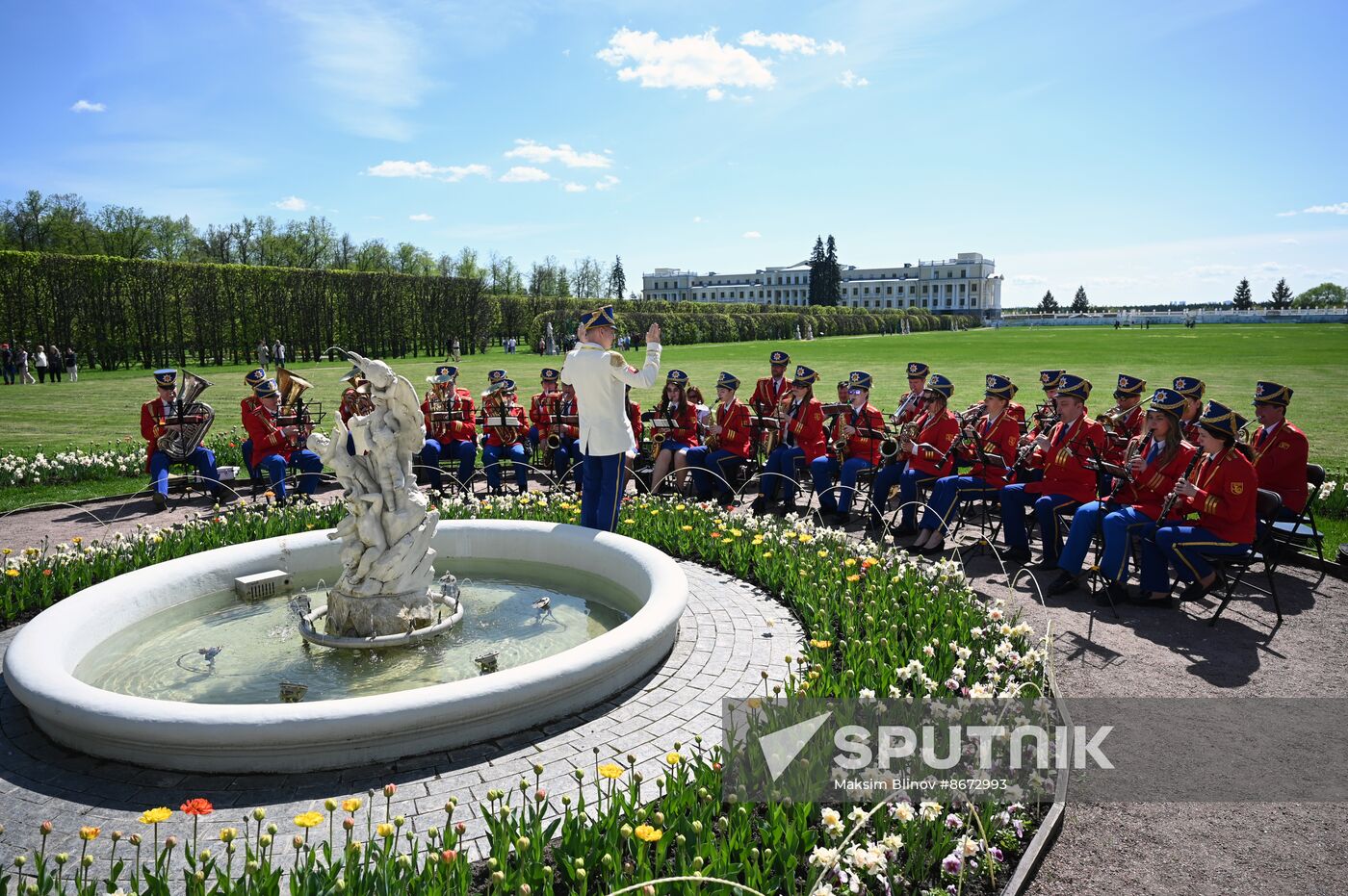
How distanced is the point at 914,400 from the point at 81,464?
13533 millimetres

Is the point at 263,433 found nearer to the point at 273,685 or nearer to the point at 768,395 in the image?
the point at 273,685

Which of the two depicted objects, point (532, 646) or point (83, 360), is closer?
point (532, 646)

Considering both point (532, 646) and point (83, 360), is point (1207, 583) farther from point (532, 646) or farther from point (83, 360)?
point (83, 360)

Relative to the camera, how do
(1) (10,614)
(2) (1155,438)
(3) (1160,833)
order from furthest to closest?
(2) (1155,438) < (1) (10,614) < (3) (1160,833)

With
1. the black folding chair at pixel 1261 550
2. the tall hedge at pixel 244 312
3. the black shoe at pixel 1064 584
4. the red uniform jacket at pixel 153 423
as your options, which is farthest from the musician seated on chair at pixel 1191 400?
the tall hedge at pixel 244 312

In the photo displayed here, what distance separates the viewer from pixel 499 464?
12367 millimetres

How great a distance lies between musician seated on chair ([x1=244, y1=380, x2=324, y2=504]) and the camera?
38.5 ft

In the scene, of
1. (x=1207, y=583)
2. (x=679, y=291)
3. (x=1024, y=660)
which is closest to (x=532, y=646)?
(x=1024, y=660)

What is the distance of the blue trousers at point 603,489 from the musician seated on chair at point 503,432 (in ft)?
13.2

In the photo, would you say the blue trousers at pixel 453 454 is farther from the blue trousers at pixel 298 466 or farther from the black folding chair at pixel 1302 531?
the black folding chair at pixel 1302 531

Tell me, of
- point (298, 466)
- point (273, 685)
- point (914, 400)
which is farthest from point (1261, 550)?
point (298, 466)

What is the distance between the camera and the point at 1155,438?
26.4ft

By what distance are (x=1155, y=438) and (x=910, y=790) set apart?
574 cm

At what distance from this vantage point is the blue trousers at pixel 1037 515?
8.61m
